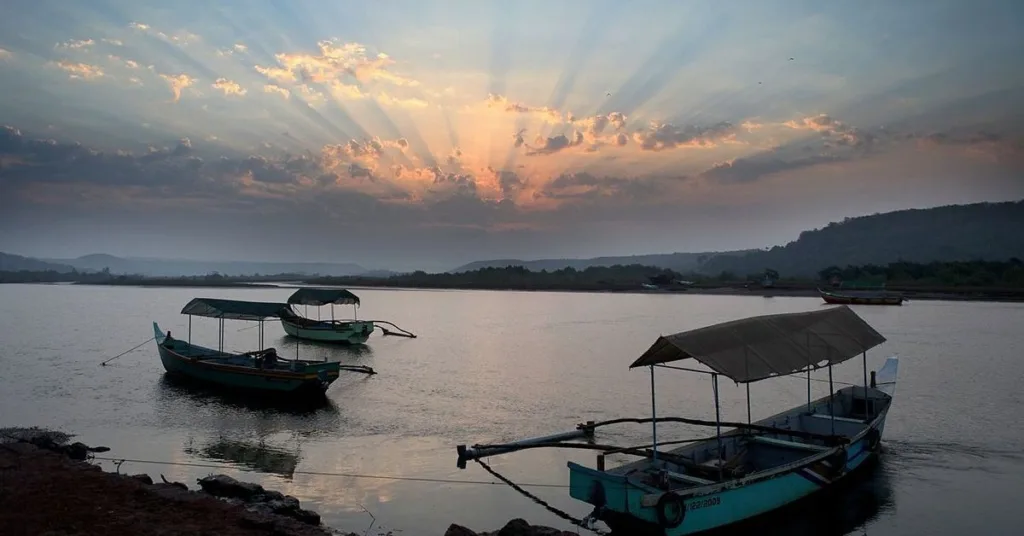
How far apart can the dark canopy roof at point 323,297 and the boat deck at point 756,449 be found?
961 inches

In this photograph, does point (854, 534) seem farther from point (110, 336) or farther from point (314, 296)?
point (110, 336)

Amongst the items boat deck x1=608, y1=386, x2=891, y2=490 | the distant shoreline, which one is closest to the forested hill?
the distant shoreline

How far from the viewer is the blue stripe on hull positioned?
949 cm

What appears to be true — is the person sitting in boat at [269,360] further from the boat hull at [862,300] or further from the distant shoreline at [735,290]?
the distant shoreline at [735,290]

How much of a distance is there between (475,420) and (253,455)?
20.2 feet

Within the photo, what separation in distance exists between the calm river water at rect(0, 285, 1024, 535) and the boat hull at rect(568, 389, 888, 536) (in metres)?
0.77

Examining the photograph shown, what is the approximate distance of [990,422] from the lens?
59.9 ft

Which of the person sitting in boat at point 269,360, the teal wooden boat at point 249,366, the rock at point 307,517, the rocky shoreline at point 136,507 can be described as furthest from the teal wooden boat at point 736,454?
the person sitting in boat at point 269,360

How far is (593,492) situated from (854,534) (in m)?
4.65

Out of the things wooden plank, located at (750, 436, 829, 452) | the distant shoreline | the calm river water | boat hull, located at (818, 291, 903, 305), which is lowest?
the calm river water

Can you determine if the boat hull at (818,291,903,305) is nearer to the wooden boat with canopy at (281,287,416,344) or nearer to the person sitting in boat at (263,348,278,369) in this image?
the wooden boat with canopy at (281,287,416,344)

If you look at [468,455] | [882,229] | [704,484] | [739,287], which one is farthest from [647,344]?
[882,229]

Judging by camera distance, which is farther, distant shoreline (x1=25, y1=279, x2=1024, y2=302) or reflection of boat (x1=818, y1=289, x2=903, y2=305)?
distant shoreline (x1=25, y1=279, x2=1024, y2=302)

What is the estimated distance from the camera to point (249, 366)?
896 inches
